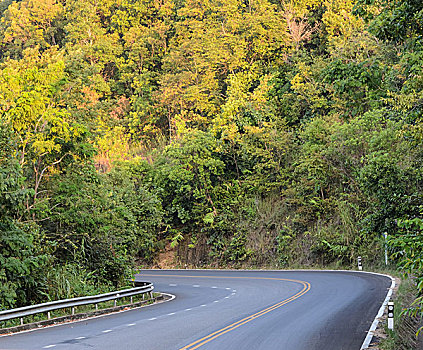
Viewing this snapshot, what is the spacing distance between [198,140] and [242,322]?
3018 centimetres

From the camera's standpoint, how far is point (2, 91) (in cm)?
2144

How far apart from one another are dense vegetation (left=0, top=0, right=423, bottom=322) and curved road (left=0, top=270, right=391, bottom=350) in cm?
267

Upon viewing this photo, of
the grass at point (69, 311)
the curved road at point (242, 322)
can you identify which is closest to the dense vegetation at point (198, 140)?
the grass at point (69, 311)

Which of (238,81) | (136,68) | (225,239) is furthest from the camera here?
(136,68)

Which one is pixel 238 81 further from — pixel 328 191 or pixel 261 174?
pixel 328 191

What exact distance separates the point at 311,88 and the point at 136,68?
22847 mm

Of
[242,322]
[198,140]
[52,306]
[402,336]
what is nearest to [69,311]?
[52,306]

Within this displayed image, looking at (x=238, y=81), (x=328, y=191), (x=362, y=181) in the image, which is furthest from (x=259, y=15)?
(x=362, y=181)

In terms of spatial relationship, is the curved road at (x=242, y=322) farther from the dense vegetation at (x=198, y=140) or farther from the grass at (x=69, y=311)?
the dense vegetation at (x=198, y=140)

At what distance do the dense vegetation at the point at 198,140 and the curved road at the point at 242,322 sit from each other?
8.76 feet

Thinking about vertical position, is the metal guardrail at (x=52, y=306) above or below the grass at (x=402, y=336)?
above

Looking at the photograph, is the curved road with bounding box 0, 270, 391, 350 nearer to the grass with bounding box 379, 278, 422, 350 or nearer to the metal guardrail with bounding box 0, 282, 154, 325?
the grass with bounding box 379, 278, 422, 350

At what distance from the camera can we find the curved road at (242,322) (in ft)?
40.6

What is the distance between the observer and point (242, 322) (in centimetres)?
1584
